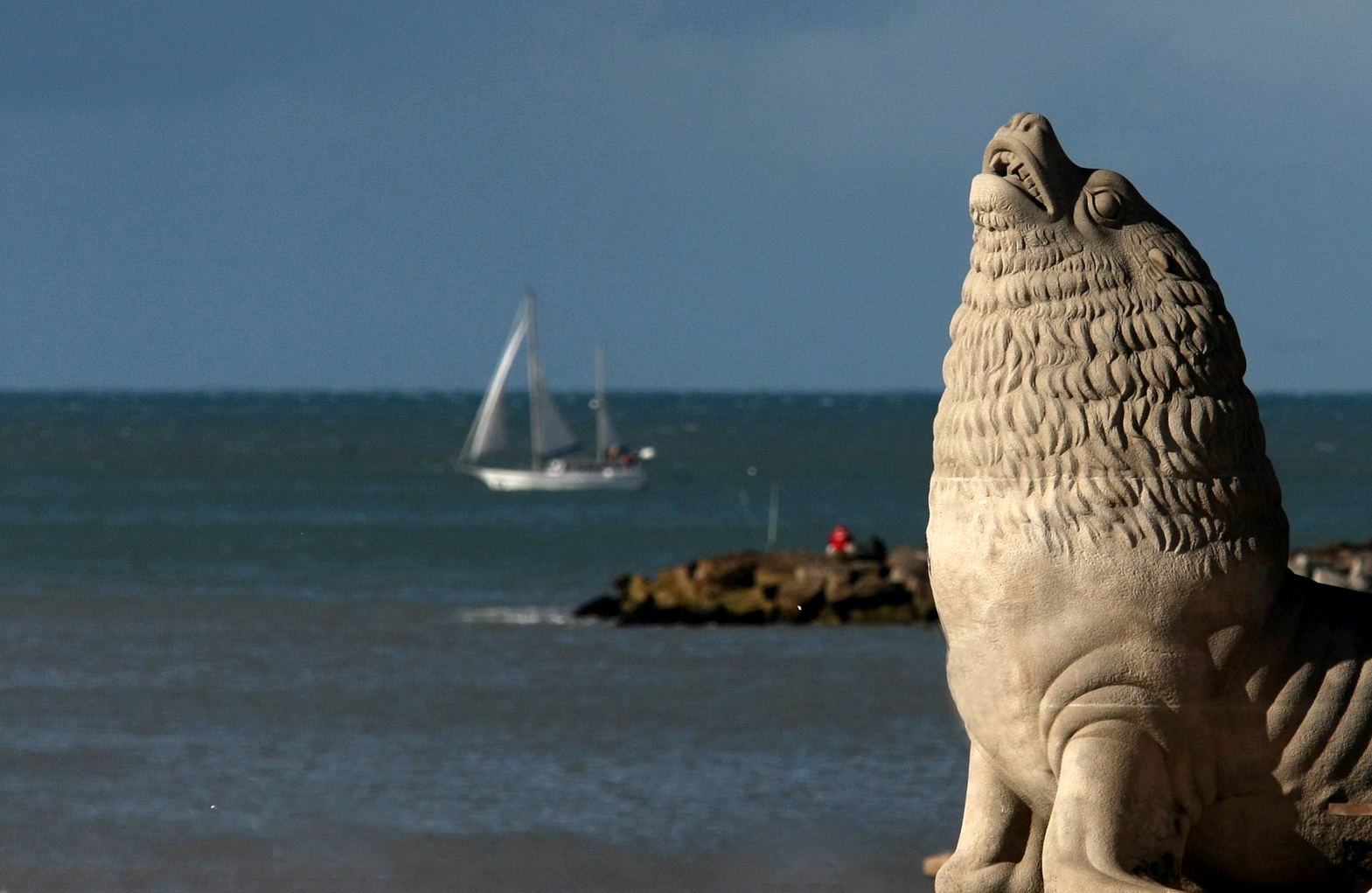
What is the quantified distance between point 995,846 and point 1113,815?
15.9 inches

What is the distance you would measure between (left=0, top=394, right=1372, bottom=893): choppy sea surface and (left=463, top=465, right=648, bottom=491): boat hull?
52.0ft

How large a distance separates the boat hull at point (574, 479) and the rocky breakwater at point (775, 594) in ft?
98.7

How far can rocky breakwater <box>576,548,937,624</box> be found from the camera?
1961cm

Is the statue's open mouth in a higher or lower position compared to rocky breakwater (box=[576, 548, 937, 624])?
higher

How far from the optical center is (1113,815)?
3619mm

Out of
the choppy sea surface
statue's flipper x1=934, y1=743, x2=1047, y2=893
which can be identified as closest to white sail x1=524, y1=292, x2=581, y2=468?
the choppy sea surface

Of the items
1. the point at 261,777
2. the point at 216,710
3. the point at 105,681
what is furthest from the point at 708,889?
the point at 105,681

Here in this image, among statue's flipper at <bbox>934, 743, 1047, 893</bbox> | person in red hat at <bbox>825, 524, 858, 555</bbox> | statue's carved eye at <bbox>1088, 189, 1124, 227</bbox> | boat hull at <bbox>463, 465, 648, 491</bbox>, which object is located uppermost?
statue's carved eye at <bbox>1088, 189, 1124, 227</bbox>

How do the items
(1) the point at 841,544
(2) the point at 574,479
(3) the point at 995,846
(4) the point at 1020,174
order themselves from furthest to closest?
1. (2) the point at 574,479
2. (1) the point at 841,544
3. (3) the point at 995,846
4. (4) the point at 1020,174

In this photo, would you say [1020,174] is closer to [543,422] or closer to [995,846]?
[995,846]

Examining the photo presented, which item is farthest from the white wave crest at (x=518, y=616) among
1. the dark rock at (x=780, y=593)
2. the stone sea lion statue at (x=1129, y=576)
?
the stone sea lion statue at (x=1129, y=576)

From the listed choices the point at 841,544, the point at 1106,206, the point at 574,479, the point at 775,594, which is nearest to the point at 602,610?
the point at 775,594

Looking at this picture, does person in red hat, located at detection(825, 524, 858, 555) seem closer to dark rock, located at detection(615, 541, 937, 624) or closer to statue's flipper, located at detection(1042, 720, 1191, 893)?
dark rock, located at detection(615, 541, 937, 624)

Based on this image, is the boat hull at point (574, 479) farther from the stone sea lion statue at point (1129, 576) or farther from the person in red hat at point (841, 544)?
the stone sea lion statue at point (1129, 576)
